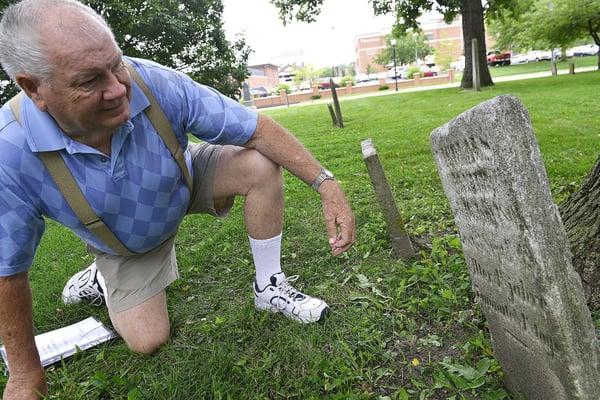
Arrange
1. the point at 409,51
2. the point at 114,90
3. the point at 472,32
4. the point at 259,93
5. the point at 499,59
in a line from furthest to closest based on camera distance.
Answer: the point at 409,51, the point at 259,93, the point at 499,59, the point at 472,32, the point at 114,90

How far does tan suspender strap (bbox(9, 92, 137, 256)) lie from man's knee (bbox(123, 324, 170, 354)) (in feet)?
1.99

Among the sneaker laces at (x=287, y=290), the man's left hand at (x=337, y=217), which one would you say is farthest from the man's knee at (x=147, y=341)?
the man's left hand at (x=337, y=217)

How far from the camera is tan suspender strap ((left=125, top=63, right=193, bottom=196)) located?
214 cm

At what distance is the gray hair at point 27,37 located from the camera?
168 centimetres

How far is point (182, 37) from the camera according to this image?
15234 mm

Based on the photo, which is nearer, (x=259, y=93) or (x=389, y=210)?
(x=389, y=210)

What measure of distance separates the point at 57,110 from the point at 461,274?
208 cm

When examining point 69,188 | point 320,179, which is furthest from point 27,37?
point 320,179

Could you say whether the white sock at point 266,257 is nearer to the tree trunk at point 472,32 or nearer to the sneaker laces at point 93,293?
the sneaker laces at point 93,293

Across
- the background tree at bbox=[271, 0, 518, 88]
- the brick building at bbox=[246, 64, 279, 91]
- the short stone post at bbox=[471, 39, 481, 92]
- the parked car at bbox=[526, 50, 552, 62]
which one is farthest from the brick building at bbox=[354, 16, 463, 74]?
the short stone post at bbox=[471, 39, 481, 92]

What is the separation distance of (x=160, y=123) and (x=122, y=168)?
27cm

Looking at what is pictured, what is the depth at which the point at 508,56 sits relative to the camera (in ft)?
184

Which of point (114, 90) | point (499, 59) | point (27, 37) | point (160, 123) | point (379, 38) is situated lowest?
point (160, 123)

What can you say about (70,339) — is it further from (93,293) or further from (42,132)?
(42,132)
